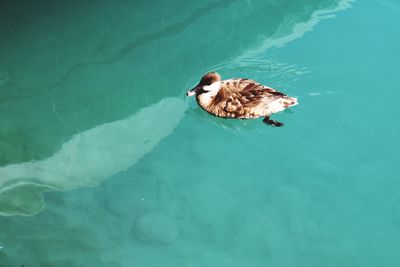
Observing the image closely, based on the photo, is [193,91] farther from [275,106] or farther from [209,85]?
[275,106]

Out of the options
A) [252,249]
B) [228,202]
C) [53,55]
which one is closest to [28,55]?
[53,55]

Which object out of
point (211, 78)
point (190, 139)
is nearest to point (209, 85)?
point (211, 78)

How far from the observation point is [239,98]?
3789mm

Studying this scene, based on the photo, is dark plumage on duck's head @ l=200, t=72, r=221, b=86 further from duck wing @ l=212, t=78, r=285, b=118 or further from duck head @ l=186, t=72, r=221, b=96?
duck wing @ l=212, t=78, r=285, b=118

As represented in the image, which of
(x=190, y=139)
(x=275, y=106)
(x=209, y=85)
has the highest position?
(x=209, y=85)

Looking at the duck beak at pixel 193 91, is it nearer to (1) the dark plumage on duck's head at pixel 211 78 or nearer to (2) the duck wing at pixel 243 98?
(1) the dark plumage on duck's head at pixel 211 78

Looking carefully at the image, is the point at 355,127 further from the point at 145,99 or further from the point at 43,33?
the point at 43,33

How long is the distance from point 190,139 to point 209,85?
18.2 inches

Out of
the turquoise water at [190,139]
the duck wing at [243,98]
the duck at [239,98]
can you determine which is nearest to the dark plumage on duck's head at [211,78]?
the duck at [239,98]

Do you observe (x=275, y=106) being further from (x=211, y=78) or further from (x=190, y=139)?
(x=190, y=139)

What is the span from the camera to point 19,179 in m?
3.48

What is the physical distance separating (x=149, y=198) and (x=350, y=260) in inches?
58.0

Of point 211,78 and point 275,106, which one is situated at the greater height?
point 211,78

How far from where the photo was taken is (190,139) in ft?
12.5
